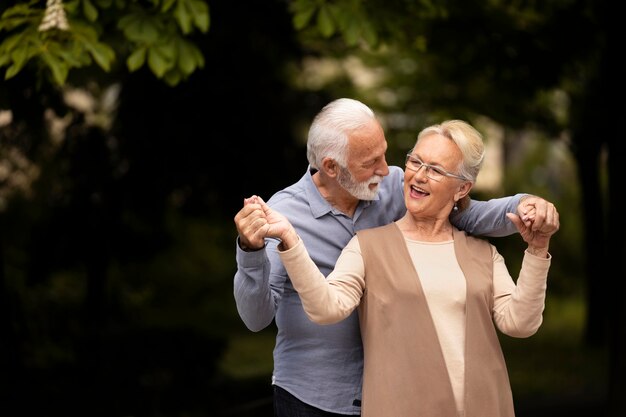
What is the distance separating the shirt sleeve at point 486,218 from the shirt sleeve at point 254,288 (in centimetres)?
67

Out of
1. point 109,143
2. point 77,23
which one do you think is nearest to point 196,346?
point 109,143

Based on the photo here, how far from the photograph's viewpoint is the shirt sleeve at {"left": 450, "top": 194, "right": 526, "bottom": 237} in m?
3.54

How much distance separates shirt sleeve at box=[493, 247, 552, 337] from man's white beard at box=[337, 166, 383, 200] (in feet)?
1.67

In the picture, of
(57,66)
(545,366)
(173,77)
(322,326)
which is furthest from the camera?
(545,366)

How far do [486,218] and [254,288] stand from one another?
2.73 ft

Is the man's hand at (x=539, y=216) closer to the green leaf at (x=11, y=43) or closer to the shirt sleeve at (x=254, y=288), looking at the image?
the shirt sleeve at (x=254, y=288)

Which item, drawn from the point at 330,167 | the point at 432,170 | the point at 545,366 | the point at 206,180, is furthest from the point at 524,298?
the point at 545,366

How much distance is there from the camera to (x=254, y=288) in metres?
3.29

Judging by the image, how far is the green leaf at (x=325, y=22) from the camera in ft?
18.4

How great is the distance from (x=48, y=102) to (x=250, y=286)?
372cm

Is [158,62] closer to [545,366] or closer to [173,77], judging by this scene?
[173,77]

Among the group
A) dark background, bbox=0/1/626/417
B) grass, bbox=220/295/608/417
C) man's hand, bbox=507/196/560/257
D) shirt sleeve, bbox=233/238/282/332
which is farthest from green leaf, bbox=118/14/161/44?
grass, bbox=220/295/608/417

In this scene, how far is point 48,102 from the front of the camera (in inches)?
260

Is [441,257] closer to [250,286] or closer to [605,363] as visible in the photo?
[250,286]
